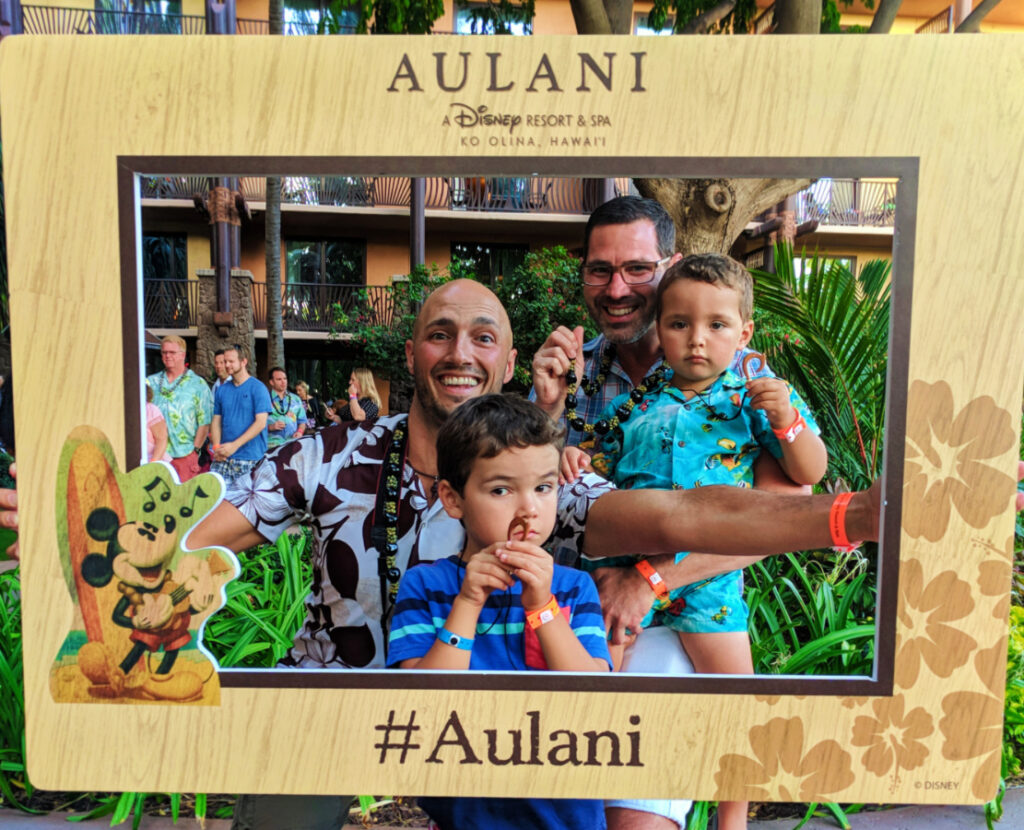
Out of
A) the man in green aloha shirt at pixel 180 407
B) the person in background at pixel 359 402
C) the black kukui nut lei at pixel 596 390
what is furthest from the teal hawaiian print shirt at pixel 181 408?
the black kukui nut lei at pixel 596 390

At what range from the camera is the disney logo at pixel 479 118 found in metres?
1.09

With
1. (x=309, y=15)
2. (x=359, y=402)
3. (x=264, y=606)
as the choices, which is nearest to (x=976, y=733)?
(x=359, y=402)

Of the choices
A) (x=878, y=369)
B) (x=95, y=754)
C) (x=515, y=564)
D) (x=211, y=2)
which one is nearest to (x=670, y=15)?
(x=211, y=2)

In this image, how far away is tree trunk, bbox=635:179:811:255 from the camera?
45.8 inches

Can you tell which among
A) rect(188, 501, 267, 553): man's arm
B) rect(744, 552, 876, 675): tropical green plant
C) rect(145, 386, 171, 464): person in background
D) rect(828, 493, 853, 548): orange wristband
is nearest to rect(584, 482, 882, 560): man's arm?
rect(828, 493, 853, 548): orange wristband

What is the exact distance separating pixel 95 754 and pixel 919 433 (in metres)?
1.52

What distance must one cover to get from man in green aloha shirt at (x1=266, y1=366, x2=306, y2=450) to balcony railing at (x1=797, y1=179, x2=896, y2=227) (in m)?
1.07

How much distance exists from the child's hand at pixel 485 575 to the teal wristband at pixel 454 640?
0.27ft

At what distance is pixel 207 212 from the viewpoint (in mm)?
1221

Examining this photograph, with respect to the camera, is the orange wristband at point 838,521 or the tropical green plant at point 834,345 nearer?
the orange wristband at point 838,521

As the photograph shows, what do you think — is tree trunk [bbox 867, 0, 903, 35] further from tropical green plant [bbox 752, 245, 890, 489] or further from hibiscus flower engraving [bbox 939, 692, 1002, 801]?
hibiscus flower engraving [bbox 939, 692, 1002, 801]

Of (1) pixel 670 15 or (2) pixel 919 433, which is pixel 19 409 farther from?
(1) pixel 670 15

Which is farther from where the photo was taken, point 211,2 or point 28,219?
point 211,2

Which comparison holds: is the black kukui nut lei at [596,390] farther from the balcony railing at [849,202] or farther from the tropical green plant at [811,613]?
the tropical green plant at [811,613]
